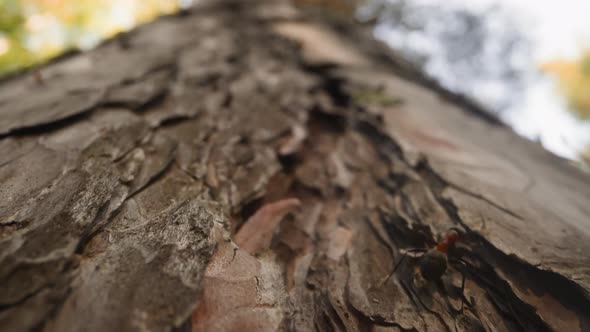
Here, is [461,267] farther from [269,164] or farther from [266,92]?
[266,92]

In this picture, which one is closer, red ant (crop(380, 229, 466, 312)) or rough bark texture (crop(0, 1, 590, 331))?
rough bark texture (crop(0, 1, 590, 331))

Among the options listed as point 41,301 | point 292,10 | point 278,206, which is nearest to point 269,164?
point 278,206

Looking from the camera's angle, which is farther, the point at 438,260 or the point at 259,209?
the point at 259,209

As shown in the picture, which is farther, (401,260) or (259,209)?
(259,209)

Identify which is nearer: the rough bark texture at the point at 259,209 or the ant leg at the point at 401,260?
the rough bark texture at the point at 259,209

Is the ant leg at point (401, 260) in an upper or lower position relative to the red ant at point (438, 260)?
lower

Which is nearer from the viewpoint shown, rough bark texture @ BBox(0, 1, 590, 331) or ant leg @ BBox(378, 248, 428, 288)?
rough bark texture @ BBox(0, 1, 590, 331)

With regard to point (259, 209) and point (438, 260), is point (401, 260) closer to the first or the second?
point (438, 260)

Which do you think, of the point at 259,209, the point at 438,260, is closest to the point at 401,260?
the point at 438,260

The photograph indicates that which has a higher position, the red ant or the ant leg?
the red ant
